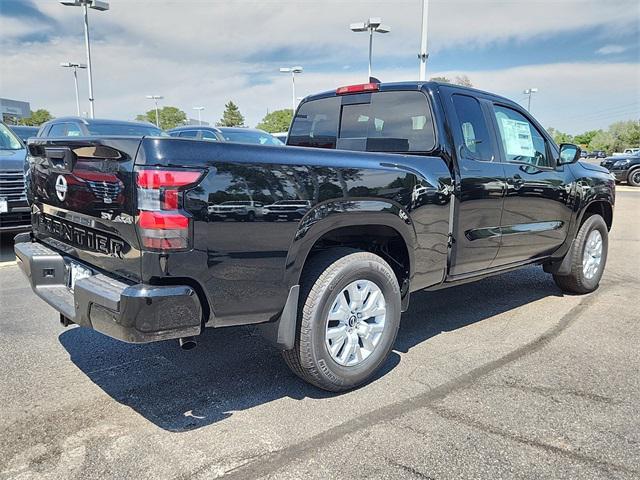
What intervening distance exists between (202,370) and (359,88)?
2.49 m

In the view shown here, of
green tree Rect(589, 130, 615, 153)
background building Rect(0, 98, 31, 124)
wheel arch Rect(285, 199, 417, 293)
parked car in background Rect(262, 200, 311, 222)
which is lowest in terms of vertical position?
wheel arch Rect(285, 199, 417, 293)

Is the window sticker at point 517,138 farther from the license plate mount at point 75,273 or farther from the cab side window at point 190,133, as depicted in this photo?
the cab side window at point 190,133

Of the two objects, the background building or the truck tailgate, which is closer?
the truck tailgate

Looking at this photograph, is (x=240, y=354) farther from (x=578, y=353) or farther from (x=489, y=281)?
(x=489, y=281)

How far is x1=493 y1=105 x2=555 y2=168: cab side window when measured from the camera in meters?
4.25

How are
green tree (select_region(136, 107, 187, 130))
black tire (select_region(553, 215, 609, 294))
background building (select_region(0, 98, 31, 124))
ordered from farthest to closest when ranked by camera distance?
green tree (select_region(136, 107, 187, 130)), background building (select_region(0, 98, 31, 124)), black tire (select_region(553, 215, 609, 294))

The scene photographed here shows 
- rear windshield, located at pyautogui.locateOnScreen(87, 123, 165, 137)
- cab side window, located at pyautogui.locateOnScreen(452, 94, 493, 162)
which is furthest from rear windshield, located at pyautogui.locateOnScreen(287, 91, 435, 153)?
rear windshield, located at pyautogui.locateOnScreen(87, 123, 165, 137)

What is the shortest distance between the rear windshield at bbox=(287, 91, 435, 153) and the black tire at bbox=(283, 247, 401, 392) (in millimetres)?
1114

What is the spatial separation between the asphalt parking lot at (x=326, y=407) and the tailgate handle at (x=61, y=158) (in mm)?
1340

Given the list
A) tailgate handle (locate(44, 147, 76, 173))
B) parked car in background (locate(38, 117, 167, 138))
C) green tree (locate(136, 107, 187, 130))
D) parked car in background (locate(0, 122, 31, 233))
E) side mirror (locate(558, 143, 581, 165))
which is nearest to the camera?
tailgate handle (locate(44, 147, 76, 173))

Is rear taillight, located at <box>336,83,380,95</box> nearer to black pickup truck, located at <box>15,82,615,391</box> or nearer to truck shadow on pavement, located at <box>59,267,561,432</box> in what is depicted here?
black pickup truck, located at <box>15,82,615,391</box>

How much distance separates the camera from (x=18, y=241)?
139 inches

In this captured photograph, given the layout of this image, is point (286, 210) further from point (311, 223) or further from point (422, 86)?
point (422, 86)

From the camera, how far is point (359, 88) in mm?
4164
